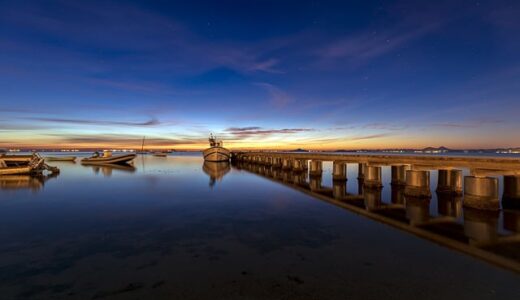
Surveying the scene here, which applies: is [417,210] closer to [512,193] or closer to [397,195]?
[397,195]

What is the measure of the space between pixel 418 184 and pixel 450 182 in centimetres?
375

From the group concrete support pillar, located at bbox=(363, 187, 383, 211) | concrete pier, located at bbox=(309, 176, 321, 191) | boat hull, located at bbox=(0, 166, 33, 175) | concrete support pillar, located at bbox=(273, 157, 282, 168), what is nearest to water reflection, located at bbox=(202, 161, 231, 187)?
concrete support pillar, located at bbox=(273, 157, 282, 168)

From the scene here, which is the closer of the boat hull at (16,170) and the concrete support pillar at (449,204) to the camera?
the concrete support pillar at (449,204)

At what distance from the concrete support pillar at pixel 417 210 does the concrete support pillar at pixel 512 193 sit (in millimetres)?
4039

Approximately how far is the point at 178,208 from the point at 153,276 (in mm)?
9382

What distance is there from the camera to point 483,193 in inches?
550

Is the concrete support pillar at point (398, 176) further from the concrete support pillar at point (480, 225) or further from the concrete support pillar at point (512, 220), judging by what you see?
the concrete support pillar at point (480, 225)

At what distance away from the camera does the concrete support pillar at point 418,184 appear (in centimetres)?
1773

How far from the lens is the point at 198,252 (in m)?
8.38

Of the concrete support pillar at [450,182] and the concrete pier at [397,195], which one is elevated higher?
the concrete support pillar at [450,182]

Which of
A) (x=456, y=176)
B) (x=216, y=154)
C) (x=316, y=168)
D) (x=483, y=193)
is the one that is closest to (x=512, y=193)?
(x=483, y=193)

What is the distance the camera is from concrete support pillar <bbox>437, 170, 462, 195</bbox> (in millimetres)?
19286

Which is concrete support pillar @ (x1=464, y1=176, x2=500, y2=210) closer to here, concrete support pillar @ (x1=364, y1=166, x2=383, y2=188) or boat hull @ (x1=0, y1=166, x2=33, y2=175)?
concrete support pillar @ (x1=364, y1=166, x2=383, y2=188)

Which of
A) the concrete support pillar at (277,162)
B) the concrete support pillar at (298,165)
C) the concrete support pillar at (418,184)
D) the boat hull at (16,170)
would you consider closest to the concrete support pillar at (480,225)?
the concrete support pillar at (418,184)
